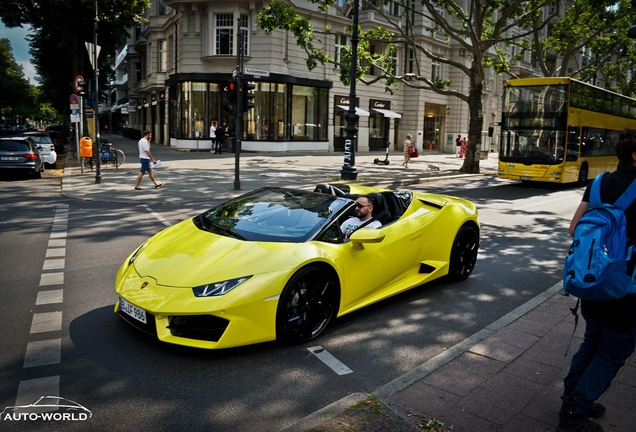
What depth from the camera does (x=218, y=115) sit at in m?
33.8

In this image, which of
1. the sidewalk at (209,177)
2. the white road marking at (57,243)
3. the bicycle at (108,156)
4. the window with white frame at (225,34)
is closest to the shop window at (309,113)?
Answer: the window with white frame at (225,34)

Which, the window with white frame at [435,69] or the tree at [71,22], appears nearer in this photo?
the tree at [71,22]

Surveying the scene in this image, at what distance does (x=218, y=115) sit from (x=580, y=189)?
2168 cm

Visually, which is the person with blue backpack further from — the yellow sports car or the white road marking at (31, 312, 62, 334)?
the white road marking at (31, 312, 62, 334)

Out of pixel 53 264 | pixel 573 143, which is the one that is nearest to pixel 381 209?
pixel 53 264

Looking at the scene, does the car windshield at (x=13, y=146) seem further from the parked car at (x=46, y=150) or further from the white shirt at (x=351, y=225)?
the white shirt at (x=351, y=225)

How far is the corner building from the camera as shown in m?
32.5

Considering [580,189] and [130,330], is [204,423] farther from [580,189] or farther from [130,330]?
[580,189]

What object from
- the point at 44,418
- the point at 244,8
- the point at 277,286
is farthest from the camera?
the point at 244,8

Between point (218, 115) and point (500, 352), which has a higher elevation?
point (218, 115)

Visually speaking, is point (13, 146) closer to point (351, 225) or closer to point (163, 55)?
point (351, 225)

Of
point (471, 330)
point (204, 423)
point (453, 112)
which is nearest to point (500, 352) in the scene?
point (471, 330)

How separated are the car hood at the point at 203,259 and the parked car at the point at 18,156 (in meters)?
16.2

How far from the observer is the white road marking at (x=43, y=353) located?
4207 millimetres
